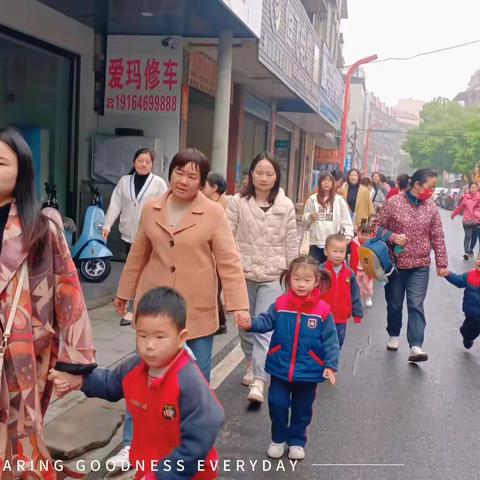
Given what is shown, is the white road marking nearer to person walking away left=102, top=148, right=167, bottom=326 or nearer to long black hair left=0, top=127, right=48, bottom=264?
person walking away left=102, top=148, right=167, bottom=326

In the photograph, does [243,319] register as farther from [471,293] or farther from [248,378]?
[471,293]

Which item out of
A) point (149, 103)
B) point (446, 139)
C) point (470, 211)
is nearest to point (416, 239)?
point (149, 103)

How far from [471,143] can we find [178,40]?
64390 mm

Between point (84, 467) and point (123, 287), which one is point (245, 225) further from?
point (84, 467)

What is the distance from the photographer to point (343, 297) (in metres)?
5.32

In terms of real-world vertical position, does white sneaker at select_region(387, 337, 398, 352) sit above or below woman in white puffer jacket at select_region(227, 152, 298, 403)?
below

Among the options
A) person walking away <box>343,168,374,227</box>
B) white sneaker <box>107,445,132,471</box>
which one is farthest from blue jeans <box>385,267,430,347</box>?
person walking away <box>343,168,374,227</box>

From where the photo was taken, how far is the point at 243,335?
5.21 metres

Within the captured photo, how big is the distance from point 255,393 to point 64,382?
247 centimetres

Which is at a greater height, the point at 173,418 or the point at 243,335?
the point at 173,418

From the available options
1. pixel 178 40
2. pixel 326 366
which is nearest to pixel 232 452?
pixel 326 366

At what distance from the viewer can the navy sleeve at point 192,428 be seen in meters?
2.31

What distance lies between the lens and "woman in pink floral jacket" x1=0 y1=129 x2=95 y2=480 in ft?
8.09

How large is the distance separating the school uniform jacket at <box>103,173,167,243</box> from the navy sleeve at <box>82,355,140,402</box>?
4311 mm
